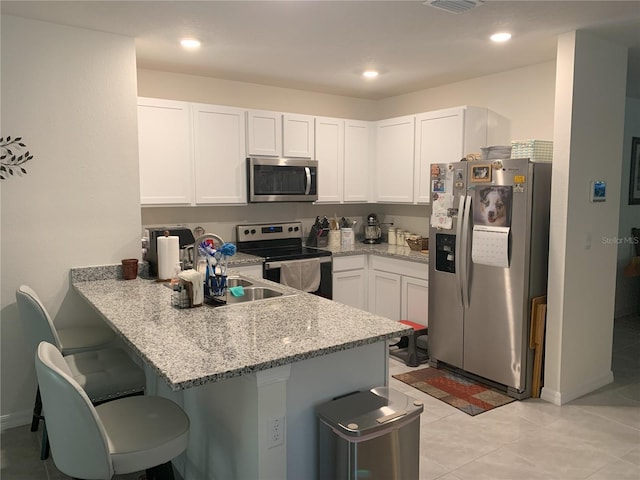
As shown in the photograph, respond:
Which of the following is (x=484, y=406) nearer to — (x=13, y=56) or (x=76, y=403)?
(x=76, y=403)

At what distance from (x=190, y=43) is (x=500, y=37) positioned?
2.10 metres

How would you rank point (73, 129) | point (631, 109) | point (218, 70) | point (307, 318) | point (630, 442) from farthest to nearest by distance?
point (631, 109) < point (218, 70) < point (73, 129) < point (630, 442) < point (307, 318)

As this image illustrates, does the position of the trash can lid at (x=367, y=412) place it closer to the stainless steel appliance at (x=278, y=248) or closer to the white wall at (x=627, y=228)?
the stainless steel appliance at (x=278, y=248)

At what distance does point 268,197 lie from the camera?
443 centimetres

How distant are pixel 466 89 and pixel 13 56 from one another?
11.9 ft

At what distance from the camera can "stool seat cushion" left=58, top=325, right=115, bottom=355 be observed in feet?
9.16

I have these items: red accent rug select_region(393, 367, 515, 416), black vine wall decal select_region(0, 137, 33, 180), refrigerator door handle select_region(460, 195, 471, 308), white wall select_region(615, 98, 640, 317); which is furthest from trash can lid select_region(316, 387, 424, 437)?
white wall select_region(615, 98, 640, 317)

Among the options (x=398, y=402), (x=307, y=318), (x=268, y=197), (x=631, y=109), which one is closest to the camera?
(x=398, y=402)

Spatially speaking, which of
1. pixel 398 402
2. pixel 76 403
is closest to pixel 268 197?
pixel 398 402

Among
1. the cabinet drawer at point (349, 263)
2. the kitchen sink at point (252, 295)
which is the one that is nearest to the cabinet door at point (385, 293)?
the cabinet drawer at point (349, 263)

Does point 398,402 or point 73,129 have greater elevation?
point 73,129

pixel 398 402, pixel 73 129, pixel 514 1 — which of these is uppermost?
pixel 514 1

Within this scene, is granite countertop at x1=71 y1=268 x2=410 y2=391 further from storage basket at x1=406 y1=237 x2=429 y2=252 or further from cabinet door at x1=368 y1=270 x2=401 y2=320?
storage basket at x1=406 y1=237 x2=429 y2=252

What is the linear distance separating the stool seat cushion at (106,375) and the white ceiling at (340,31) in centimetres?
193
